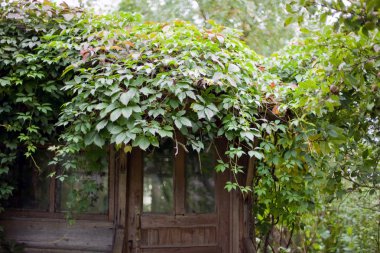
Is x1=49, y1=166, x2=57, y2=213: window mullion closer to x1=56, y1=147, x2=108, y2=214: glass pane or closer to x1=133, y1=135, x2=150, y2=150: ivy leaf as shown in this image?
x1=56, y1=147, x2=108, y2=214: glass pane

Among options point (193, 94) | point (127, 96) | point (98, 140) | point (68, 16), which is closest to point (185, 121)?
point (193, 94)

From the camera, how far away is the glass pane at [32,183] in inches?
182

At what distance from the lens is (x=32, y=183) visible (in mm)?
4652

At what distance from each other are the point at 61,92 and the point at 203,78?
1.66 meters

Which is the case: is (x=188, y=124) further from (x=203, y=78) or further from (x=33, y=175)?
(x=33, y=175)

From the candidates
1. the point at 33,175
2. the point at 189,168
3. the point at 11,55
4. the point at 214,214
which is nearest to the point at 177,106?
the point at 189,168

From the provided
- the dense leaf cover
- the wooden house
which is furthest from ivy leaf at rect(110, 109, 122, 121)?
the wooden house

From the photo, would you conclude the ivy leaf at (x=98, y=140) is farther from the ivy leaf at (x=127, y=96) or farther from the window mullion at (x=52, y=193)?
the window mullion at (x=52, y=193)

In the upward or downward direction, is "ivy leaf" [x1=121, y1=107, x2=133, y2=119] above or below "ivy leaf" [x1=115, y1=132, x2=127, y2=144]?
above

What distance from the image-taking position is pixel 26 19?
163 inches

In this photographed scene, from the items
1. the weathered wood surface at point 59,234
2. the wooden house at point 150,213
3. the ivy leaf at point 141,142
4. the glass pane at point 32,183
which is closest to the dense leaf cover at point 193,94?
the ivy leaf at point 141,142

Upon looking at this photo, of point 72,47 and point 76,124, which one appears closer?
point 76,124

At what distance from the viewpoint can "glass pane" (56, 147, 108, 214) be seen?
441cm

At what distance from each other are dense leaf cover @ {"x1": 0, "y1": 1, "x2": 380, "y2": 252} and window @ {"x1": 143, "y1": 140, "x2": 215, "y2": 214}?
1.22 ft
